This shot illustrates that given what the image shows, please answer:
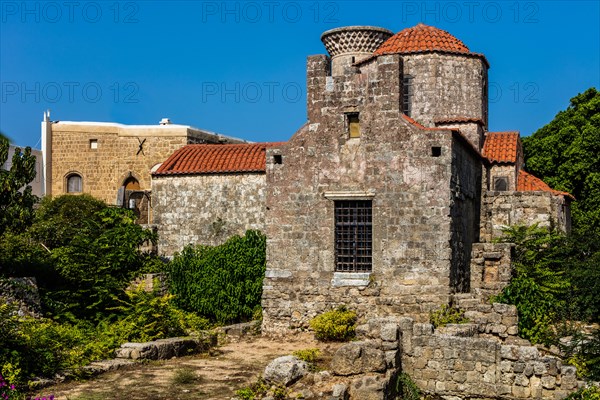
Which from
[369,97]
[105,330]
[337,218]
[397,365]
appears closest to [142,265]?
[105,330]

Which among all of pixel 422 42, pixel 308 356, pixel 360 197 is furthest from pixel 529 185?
pixel 308 356

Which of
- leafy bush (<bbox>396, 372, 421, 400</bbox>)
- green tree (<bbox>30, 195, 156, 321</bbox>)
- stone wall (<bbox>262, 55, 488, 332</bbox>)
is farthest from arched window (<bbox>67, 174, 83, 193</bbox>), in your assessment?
leafy bush (<bbox>396, 372, 421, 400</bbox>)

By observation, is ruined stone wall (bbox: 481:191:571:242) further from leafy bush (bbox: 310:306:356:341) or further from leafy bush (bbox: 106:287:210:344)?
leafy bush (bbox: 106:287:210:344)

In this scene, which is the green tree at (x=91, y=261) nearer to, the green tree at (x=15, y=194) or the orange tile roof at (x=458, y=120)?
the green tree at (x=15, y=194)

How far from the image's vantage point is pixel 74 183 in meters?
34.6

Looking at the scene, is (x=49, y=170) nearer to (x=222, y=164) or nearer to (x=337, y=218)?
(x=222, y=164)

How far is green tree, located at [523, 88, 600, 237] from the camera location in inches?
1149

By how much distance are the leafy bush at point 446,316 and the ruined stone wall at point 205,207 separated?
23.6ft

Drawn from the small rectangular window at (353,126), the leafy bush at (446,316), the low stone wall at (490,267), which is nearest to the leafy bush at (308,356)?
the leafy bush at (446,316)

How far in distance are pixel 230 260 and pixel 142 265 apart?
3150 mm

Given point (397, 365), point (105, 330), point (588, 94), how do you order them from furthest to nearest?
point (588, 94) → point (105, 330) → point (397, 365)

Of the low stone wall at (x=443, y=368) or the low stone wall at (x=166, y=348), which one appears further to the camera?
the low stone wall at (x=166, y=348)

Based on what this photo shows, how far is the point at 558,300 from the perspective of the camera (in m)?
18.3

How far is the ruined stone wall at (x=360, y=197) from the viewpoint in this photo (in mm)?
17375
